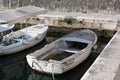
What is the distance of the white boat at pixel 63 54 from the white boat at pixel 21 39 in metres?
1.80

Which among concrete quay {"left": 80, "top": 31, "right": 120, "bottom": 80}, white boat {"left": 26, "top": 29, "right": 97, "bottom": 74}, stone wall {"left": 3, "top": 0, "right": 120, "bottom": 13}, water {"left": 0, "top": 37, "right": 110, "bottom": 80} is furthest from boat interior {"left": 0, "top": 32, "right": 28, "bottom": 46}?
stone wall {"left": 3, "top": 0, "right": 120, "bottom": 13}

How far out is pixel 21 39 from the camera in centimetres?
1381

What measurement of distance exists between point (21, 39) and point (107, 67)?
652 centimetres

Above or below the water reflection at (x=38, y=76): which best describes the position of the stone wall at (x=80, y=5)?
above

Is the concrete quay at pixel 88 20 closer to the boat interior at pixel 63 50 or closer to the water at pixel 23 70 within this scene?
the water at pixel 23 70

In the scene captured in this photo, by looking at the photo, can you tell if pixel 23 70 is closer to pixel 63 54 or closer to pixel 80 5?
pixel 63 54

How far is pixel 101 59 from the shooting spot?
29.6 feet

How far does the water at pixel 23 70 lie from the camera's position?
35.7 feet

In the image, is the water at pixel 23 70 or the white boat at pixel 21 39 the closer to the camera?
the water at pixel 23 70

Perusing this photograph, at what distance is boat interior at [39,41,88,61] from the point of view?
11.7m

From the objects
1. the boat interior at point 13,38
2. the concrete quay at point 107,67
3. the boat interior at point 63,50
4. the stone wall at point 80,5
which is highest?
the stone wall at point 80,5

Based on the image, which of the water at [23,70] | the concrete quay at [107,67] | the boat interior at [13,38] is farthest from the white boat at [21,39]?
the concrete quay at [107,67]

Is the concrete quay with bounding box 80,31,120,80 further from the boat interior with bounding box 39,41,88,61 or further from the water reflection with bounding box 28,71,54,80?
the water reflection with bounding box 28,71,54,80

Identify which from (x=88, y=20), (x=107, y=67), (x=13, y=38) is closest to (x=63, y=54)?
(x=13, y=38)
